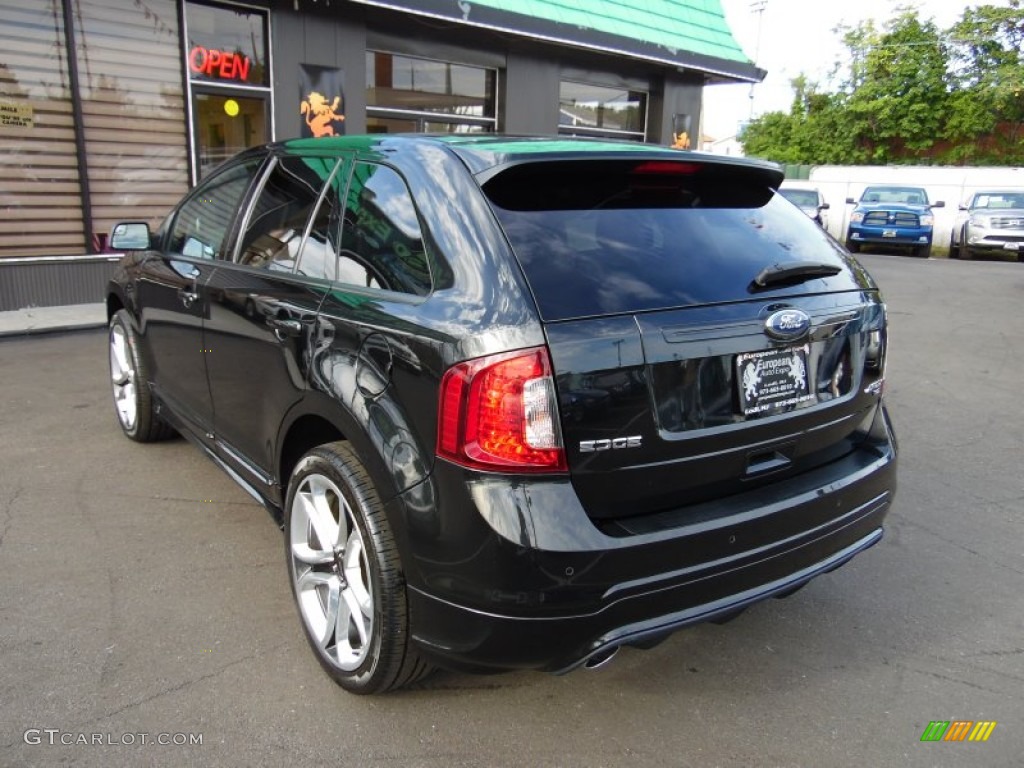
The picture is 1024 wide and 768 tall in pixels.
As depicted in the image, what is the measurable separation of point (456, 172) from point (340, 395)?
77 centimetres

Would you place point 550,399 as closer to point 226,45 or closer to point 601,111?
point 226,45

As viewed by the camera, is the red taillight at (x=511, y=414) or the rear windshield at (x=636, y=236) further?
the rear windshield at (x=636, y=236)

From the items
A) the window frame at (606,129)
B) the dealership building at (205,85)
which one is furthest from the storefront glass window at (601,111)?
the dealership building at (205,85)

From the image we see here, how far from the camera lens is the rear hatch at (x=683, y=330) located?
2.18 meters

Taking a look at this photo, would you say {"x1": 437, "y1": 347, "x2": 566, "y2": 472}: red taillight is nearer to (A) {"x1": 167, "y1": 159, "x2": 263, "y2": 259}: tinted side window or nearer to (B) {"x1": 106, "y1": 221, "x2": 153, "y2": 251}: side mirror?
(A) {"x1": 167, "y1": 159, "x2": 263, "y2": 259}: tinted side window

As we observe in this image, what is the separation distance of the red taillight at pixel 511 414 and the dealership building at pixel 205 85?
8745mm

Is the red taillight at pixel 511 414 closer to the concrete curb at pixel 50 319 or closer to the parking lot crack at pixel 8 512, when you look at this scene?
the parking lot crack at pixel 8 512

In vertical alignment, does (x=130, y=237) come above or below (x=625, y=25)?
below

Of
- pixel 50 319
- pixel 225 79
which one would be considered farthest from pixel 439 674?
pixel 225 79

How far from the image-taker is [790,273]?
261 cm

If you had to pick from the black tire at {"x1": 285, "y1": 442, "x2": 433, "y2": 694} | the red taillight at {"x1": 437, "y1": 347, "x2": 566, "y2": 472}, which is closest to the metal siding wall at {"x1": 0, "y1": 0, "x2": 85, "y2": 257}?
the black tire at {"x1": 285, "y1": 442, "x2": 433, "y2": 694}

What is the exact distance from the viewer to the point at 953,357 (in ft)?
26.7

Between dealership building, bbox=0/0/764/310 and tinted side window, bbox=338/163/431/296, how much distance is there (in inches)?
310

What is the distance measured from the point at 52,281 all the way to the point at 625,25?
933 centimetres
